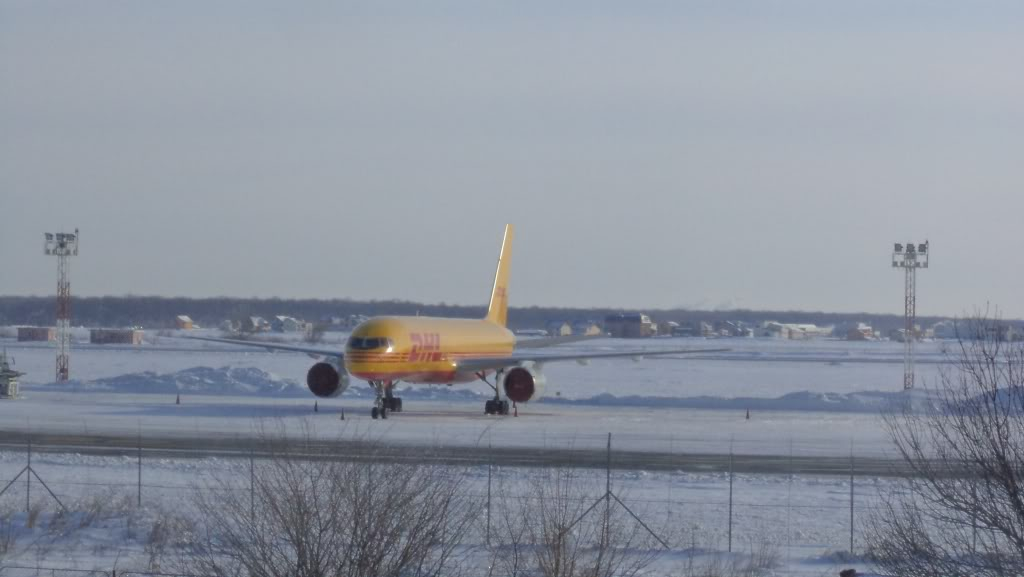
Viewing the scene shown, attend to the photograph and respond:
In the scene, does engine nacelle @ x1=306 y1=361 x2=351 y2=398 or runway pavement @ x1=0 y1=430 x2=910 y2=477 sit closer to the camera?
runway pavement @ x1=0 y1=430 x2=910 y2=477

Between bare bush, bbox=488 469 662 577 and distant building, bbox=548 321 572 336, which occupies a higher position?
distant building, bbox=548 321 572 336

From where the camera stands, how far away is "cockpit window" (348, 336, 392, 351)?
124 ft

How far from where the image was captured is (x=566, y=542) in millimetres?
12836

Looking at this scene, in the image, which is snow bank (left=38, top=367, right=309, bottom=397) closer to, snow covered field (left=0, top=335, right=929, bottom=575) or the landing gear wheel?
snow covered field (left=0, top=335, right=929, bottom=575)

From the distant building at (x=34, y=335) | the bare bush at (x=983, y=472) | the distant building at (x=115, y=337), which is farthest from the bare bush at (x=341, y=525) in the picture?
the distant building at (x=34, y=335)

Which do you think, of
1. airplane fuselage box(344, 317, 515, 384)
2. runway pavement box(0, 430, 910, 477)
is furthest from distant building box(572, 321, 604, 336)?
runway pavement box(0, 430, 910, 477)

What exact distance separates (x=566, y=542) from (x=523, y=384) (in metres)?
27.1

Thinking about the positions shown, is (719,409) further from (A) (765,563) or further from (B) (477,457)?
(A) (765,563)

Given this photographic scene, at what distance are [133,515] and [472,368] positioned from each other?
23.4 m

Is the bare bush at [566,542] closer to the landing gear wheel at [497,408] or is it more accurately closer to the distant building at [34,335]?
the landing gear wheel at [497,408]

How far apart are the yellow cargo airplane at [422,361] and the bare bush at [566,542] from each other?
1728cm

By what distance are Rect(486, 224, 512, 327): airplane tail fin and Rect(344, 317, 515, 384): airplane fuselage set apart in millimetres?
5807

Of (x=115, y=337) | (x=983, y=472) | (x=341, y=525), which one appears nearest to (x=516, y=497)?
(x=341, y=525)

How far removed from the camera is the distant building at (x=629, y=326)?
159 m
